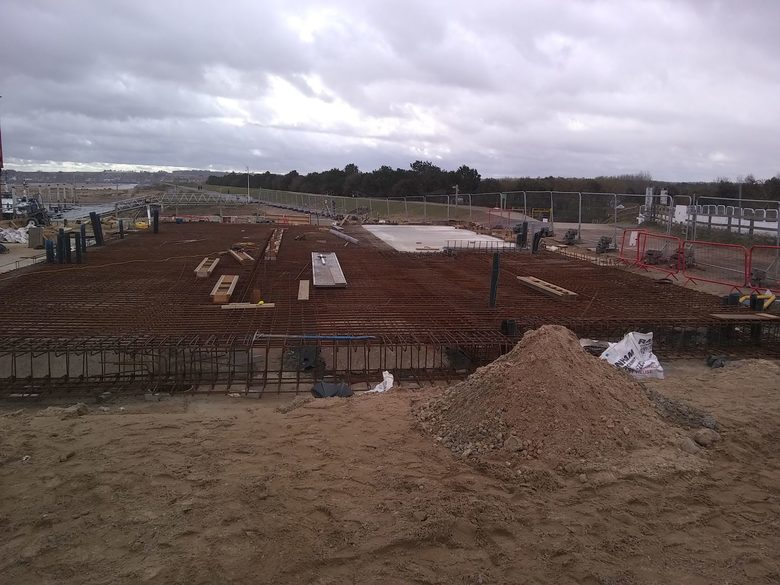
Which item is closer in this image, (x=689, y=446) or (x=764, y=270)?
(x=689, y=446)

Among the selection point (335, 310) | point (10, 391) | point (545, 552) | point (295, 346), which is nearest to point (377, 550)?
point (545, 552)

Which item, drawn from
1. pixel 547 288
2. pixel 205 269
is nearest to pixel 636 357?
pixel 547 288

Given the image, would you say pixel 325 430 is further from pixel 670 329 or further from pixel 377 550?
pixel 670 329

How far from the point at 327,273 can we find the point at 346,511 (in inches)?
414

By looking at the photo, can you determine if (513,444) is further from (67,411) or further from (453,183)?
(453,183)

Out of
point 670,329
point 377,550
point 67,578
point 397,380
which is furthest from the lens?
point 670,329

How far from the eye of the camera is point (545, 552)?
349 cm

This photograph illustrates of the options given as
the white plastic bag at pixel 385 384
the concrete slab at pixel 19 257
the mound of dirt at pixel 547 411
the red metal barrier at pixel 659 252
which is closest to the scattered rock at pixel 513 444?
the mound of dirt at pixel 547 411

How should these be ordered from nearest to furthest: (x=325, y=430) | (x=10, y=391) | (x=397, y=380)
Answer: (x=325, y=430)
(x=10, y=391)
(x=397, y=380)

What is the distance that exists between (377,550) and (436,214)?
4315cm

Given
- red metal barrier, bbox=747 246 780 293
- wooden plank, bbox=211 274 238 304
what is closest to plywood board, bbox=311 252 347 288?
wooden plank, bbox=211 274 238 304

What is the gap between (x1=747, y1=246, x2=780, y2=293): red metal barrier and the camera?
1328cm

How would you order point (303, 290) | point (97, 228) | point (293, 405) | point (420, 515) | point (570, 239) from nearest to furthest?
point (420, 515), point (293, 405), point (303, 290), point (97, 228), point (570, 239)

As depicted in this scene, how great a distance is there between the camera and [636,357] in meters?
7.80
